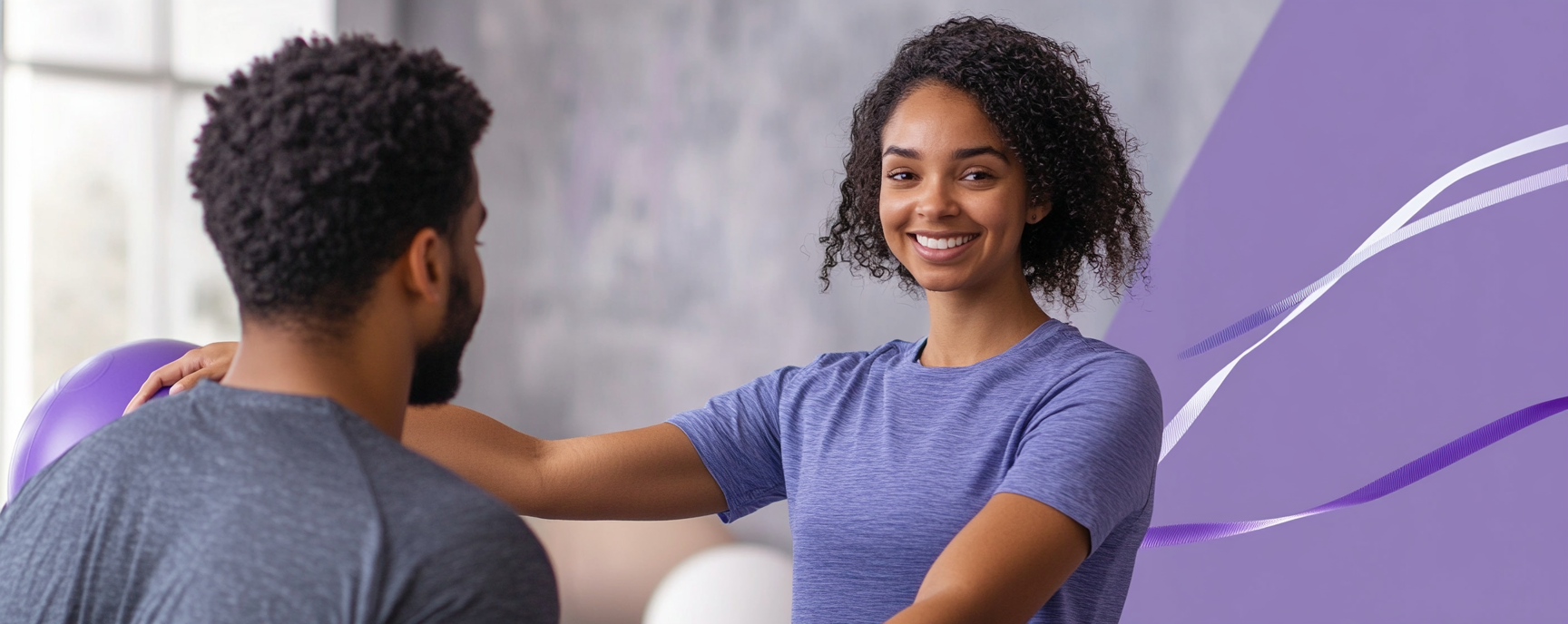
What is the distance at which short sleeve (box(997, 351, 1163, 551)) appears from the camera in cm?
104

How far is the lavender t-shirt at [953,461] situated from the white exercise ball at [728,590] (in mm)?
1310

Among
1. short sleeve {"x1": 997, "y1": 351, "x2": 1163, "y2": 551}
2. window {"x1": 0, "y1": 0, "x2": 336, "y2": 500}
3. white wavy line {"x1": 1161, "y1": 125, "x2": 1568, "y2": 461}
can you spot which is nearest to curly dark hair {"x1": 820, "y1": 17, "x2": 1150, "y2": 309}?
short sleeve {"x1": 997, "y1": 351, "x2": 1163, "y2": 551}

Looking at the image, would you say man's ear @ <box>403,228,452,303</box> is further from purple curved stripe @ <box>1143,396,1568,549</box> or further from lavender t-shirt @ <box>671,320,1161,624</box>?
purple curved stripe @ <box>1143,396,1568,549</box>

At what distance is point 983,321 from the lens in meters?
1.34

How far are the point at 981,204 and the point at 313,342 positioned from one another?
743 mm

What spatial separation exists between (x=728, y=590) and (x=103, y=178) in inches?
90.2

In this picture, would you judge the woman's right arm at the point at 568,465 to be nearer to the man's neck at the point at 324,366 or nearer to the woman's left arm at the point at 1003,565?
the woman's left arm at the point at 1003,565

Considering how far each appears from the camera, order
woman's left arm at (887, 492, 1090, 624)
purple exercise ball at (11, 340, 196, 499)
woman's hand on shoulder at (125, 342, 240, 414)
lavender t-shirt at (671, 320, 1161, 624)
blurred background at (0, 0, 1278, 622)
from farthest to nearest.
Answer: blurred background at (0, 0, 1278, 622)
purple exercise ball at (11, 340, 196, 499)
woman's hand on shoulder at (125, 342, 240, 414)
lavender t-shirt at (671, 320, 1161, 624)
woman's left arm at (887, 492, 1090, 624)

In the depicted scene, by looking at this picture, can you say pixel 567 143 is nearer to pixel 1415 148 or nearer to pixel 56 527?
pixel 1415 148

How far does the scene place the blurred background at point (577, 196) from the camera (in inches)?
126

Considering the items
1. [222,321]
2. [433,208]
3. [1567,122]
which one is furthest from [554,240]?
[433,208]

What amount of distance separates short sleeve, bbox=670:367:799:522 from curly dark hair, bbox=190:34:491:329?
0.68 meters

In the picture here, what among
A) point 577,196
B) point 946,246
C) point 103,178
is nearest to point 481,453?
point 946,246
